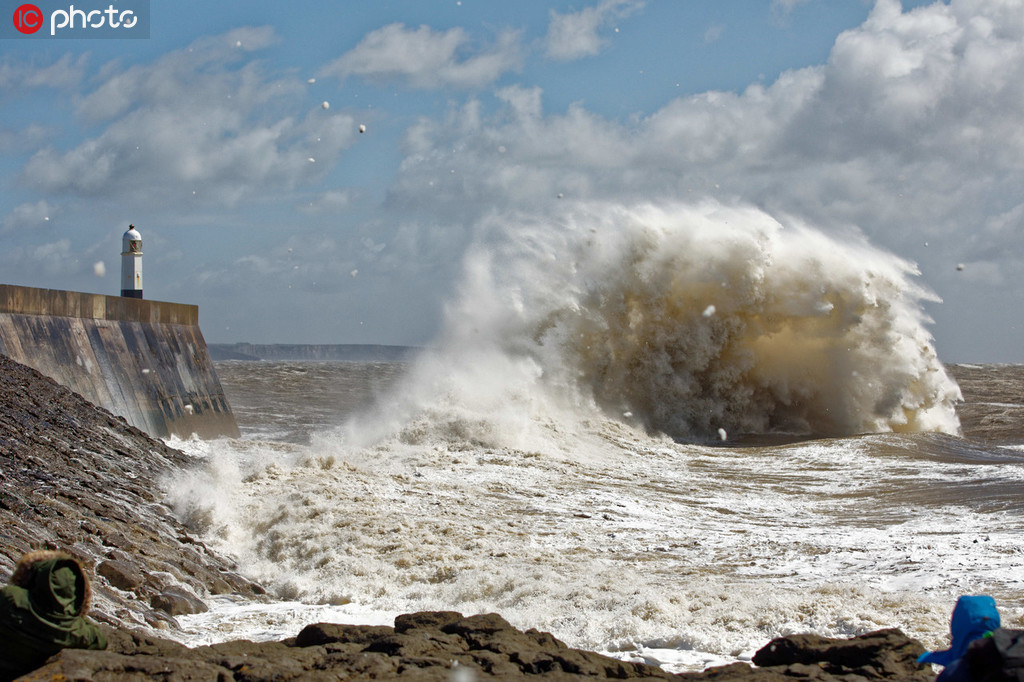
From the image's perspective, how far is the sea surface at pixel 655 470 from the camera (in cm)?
607

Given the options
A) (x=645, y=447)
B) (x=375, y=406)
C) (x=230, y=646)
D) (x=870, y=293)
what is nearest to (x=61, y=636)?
(x=230, y=646)

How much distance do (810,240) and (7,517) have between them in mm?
17050

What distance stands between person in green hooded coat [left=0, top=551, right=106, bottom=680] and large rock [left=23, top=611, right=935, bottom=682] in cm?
8

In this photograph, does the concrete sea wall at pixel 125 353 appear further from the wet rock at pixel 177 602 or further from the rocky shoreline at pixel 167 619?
the wet rock at pixel 177 602

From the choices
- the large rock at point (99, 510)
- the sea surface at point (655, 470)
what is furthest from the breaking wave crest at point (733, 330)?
the large rock at point (99, 510)

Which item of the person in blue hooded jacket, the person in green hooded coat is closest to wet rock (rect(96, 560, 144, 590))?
the person in green hooded coat

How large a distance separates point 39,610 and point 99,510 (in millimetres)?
3884

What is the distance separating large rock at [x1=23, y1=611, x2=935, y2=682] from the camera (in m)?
3.61

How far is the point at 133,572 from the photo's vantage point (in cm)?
592

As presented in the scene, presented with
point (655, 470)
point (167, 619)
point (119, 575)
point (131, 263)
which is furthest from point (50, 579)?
point (131, 263)

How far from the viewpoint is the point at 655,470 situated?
42.9 ft

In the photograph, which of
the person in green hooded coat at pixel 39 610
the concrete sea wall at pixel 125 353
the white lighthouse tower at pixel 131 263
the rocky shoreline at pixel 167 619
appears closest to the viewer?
the person in green hooded coat at pixel 39 610

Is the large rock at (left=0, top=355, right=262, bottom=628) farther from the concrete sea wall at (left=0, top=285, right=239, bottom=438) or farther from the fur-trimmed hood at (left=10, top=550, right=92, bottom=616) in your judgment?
the fur-trimmed hood at (left=10, top=550, right=92, bottom=616)

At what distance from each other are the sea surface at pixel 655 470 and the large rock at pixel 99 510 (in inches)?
12.8
